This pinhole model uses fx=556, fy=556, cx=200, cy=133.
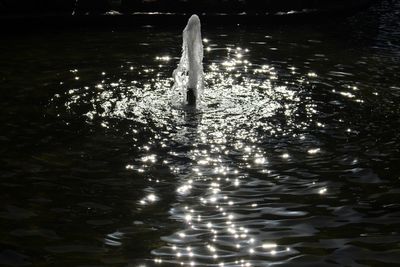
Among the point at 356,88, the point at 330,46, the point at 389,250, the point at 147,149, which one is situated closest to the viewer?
the point at 389,250

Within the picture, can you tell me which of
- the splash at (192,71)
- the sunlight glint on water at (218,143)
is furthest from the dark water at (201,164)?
the splash at (192,71)

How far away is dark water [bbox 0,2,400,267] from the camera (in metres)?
5.98

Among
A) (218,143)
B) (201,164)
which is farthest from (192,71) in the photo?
(201,164)

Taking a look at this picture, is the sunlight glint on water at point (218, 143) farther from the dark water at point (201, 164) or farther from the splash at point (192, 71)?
the splash at point (192, 71)

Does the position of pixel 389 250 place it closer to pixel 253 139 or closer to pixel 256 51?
pixel 253 139

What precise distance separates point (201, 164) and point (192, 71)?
451cm

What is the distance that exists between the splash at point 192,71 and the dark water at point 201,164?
303mm

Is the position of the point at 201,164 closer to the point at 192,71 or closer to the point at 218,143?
the point at 218,143

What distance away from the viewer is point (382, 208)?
6.88 m

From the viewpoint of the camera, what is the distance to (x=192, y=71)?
12258mm

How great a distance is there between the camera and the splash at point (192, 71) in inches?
451

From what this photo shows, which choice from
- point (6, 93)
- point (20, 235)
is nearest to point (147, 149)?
point (20, 235)

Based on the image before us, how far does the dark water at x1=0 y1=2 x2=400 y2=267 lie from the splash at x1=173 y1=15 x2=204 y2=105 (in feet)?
0.99

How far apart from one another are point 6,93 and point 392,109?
25.9 ft
